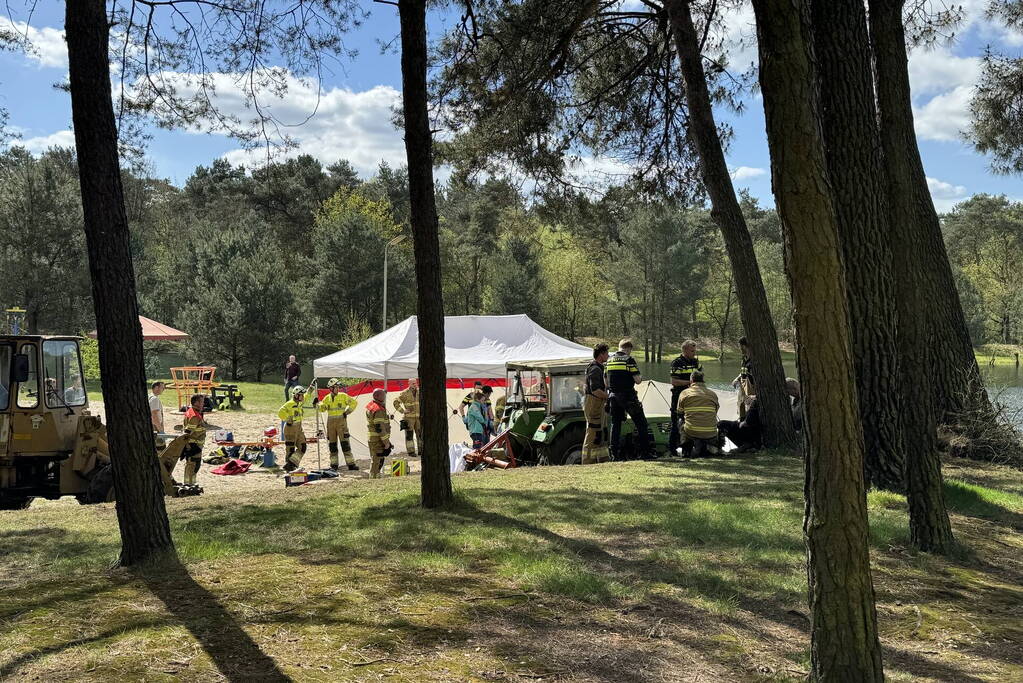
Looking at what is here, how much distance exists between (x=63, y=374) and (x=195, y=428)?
2109 millimetres

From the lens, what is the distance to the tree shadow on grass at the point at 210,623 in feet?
11.3

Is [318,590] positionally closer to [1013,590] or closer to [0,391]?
[1013,590]

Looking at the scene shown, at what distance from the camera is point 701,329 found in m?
60.7

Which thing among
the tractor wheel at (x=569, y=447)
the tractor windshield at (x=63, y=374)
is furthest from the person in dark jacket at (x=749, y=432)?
the tractor windshield at (x=63, y=374)

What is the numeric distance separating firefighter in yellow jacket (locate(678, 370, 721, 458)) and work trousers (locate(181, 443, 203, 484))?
629 cm

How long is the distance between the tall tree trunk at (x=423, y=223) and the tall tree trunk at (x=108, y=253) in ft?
7.17

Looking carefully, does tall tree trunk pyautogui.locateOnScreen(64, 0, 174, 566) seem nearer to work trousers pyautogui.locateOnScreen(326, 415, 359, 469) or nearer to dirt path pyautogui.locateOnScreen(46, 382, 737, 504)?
dirt path pyautogui.locateOnScreen(46, 382, 737, 504)

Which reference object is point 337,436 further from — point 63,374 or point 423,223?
point 423,223

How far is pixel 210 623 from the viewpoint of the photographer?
159 inches

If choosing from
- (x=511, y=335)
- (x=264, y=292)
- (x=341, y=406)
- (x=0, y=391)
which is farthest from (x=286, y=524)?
(x=264, y=292)

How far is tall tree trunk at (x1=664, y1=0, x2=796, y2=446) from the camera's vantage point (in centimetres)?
1016

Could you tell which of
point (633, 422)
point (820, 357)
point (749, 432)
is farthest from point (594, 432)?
point (820, 357)

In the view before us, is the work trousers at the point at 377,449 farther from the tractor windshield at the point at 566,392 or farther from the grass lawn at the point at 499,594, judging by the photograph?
the grass lawn at the point at 499,594

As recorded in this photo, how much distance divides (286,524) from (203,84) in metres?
4.06
